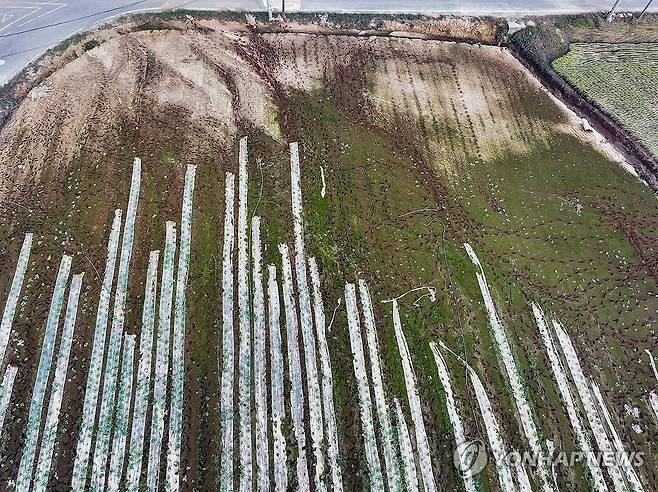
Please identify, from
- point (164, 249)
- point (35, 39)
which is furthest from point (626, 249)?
Answer: point (35, 39)

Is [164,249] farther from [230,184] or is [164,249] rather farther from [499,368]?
[499,368]

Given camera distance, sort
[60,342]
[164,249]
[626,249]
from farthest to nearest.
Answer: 1. [626,249]
2. [164,249]
3. [60,342]

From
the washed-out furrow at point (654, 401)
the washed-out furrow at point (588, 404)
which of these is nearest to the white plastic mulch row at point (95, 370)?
the washed-out furrow at point (588, 404)

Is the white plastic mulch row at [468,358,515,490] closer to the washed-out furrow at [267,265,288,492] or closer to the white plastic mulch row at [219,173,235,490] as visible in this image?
the washed-out furrow at [267,265,288,492]

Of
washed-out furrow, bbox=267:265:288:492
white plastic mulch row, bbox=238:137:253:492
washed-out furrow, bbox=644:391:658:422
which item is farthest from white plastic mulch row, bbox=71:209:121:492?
washed-out furrow, bbox=644:391:658:422

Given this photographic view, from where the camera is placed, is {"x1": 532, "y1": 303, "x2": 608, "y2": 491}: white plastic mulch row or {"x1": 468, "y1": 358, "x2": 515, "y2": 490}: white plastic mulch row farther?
{"x1": 532, "y1": 303, "x2": 608, "y2": 491}: white plastic mulch row

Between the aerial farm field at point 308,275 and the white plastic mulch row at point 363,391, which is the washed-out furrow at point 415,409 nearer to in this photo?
the aerial farm field at point 308,275
